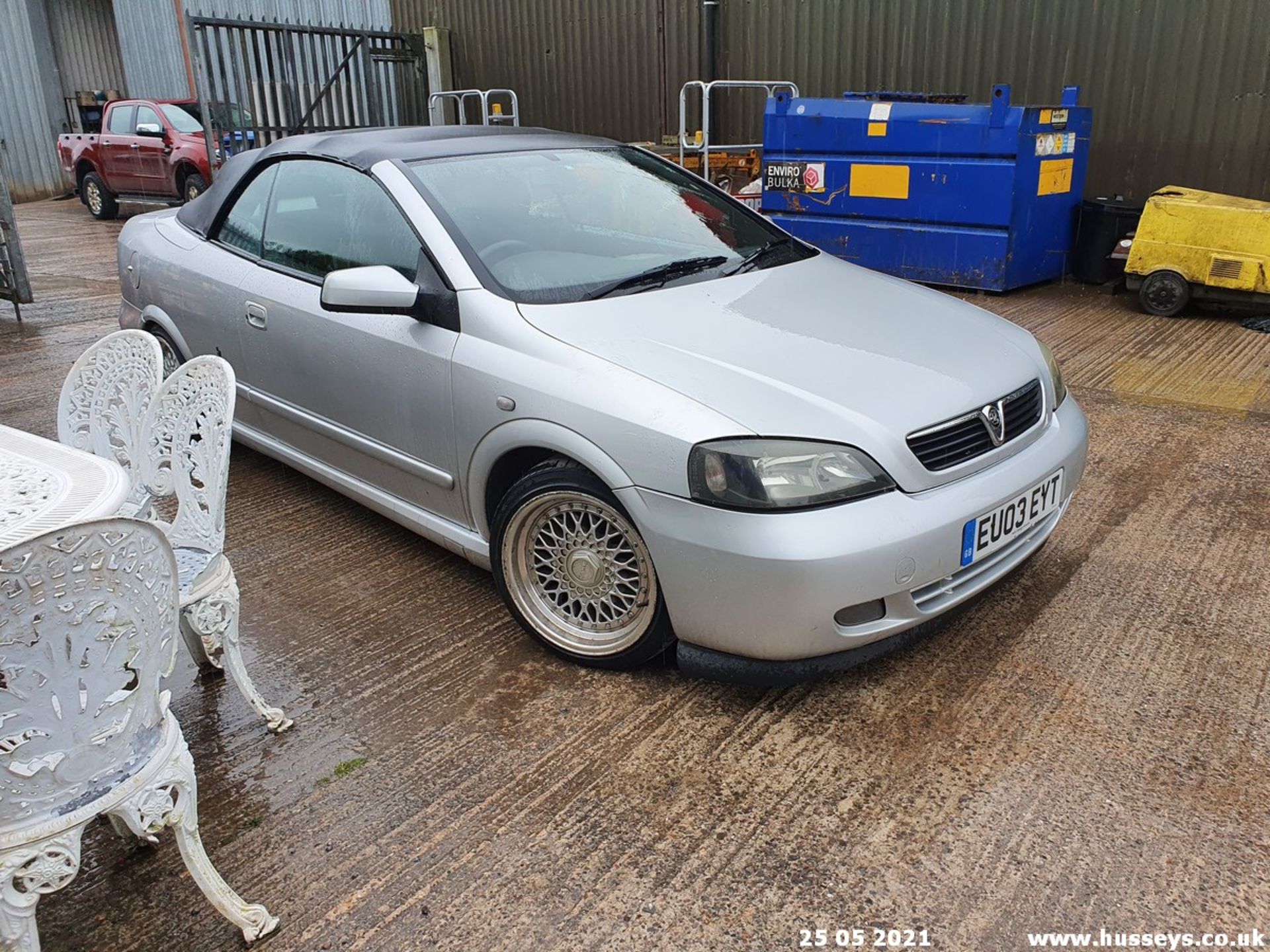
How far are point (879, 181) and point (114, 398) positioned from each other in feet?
21.8

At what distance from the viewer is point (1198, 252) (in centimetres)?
700

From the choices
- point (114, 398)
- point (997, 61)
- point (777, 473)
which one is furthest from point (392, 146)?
point (997, 61)

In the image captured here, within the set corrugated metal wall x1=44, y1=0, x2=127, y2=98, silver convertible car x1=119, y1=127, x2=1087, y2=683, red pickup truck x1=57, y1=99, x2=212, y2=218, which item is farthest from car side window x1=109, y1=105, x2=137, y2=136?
silver convertible car x1=119, y1=127, x2=1087, y2=683

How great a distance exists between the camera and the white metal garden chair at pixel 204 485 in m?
2.43

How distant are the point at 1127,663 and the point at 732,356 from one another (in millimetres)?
1494

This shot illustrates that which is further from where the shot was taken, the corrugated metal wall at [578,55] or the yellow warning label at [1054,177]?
the corrugated metal wall at [578,55]

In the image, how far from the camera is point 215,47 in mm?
11031

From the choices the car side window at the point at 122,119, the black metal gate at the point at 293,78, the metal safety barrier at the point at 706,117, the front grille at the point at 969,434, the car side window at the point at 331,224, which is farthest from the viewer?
the car side window at the point at 122,119

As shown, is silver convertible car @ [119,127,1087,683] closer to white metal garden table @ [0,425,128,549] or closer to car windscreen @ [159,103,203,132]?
white metal garden table @ [0,425,128,549]

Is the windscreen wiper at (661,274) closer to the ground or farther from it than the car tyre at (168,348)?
farther from it

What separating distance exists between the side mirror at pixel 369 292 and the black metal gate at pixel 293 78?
8925mm

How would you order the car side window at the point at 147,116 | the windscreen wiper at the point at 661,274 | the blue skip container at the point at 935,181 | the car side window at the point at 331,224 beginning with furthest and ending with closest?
the car side window at the point at 147,116
the blue skip container at the point at 935,181
the car side window at the point at 331,224
the windscreen wiper at the point at 661,274

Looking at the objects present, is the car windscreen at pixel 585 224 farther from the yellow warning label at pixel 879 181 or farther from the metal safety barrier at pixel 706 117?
the metal safety barrier at pixel 706 117

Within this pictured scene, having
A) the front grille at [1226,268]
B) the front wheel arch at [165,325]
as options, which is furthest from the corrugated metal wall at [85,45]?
the front grille at [1226,268]
